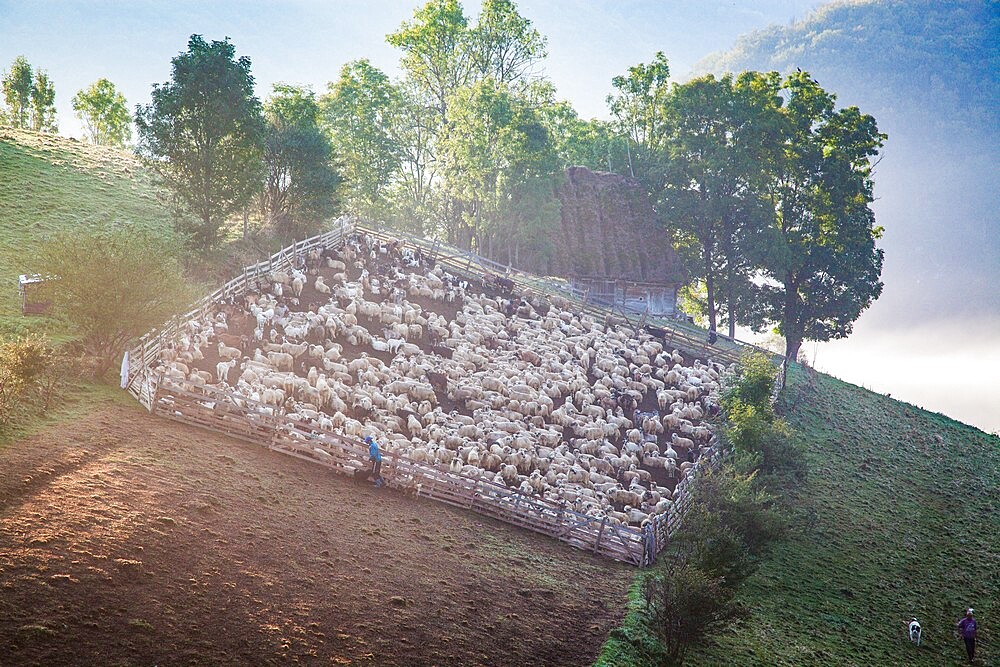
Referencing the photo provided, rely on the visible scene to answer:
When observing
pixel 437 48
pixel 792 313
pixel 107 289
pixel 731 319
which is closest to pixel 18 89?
pixel 437 48

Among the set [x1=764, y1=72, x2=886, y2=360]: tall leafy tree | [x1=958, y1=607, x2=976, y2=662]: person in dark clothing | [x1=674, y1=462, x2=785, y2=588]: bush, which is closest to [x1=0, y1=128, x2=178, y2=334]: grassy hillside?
[x1=674, y1=462, x2=785, y2=588]: bush

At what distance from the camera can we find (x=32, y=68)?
7775 cm

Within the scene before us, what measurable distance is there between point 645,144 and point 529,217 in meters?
15.4

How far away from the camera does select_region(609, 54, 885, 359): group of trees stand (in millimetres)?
54875

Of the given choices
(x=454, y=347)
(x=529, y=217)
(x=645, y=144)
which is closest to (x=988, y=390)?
(x=645, y=144)

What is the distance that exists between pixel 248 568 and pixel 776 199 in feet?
155

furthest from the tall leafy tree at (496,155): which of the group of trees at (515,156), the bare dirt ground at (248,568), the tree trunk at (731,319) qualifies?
the bare dirt ground at (248,568)

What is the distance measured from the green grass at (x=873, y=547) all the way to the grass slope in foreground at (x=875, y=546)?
0.06m

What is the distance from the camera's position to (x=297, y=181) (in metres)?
45.3

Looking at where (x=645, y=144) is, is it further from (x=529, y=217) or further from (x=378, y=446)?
(x=378, y=446)

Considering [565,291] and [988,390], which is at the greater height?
[988,390]

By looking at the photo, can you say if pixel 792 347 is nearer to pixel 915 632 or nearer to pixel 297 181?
pixel 297 181

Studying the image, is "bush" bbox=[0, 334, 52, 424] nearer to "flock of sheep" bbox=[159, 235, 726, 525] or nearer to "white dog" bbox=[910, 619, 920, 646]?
"flock of sheep" bbox=[159, 235, 726, 525]

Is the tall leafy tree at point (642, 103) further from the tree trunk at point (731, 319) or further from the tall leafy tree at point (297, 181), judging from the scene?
the tall leafy tree at point (297, 181)
